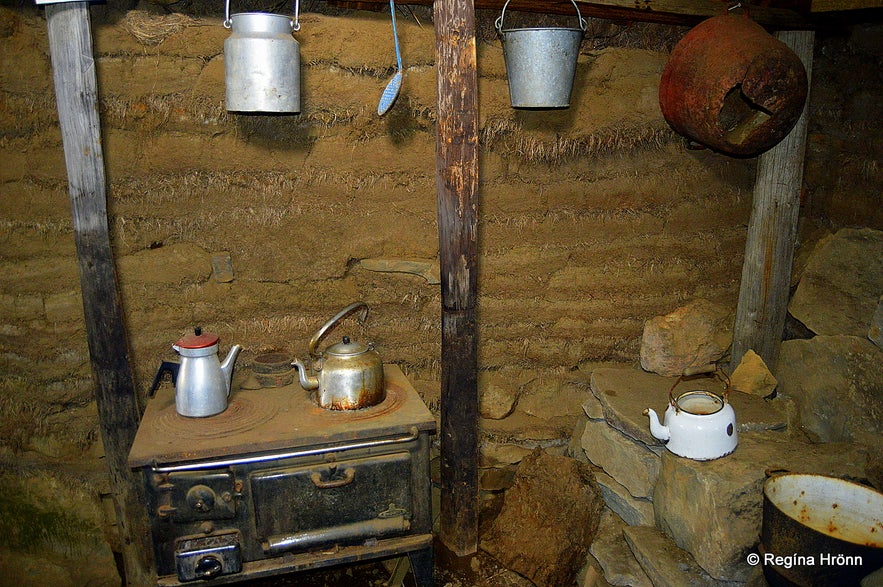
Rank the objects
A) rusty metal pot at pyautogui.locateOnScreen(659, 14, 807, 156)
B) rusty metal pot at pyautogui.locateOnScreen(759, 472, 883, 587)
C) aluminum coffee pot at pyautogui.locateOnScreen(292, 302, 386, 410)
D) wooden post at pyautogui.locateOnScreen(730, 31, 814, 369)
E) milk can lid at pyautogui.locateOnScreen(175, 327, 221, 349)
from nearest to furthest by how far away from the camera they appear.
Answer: rusty metal pot at pyautogui.locateOnScreen(759, 472, 883, 587), milk can lid at pyautogui.locateOnScreen(175, 327, 221, 349), aluminum coffee pot at pyautogui.locateOnScreen(292, 302, 386, 410), rusty metal pot at pyautogui.locateOnScreen(659, 14, 807, 156), wooden post at pyautogui.locateOnScreen(730, 31, 814, 369)

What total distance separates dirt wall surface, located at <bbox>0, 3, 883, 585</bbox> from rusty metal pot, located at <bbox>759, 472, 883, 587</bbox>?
1066 mm

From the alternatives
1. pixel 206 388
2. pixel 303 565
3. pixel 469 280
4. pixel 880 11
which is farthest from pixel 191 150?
pixel 880 11

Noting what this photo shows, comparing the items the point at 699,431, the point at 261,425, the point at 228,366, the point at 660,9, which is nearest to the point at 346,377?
the point at 261,425

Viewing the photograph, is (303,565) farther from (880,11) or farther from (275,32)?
(880,11)

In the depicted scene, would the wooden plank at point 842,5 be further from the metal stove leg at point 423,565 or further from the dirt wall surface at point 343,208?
the metal stove leg at point 423,565

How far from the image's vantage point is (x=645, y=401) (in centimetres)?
302

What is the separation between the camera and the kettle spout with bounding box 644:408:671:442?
2.68 metres

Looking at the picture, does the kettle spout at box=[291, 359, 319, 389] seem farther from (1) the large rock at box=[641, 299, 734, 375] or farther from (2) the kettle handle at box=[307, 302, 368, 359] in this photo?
(1) the large rock at box=[641, 299, 734, 375]

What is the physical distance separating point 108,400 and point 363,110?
4.96 ft

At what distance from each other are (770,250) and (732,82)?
3.36ft

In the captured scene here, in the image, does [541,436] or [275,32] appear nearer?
[275,32]

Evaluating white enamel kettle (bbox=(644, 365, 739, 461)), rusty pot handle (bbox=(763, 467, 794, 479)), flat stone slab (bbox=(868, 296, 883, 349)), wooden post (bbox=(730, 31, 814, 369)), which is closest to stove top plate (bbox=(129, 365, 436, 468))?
white enamel kettle (bbox=(644, 365, 739, 461))

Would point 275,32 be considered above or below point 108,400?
above

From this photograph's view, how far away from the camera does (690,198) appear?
10.6 feet
